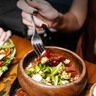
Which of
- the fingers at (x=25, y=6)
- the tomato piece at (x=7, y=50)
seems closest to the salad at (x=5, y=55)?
the tomato piece at (x=7, y=50)

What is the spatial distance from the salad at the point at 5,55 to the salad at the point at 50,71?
14 cm

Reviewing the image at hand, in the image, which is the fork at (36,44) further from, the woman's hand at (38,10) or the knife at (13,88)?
the knife at (13,88)

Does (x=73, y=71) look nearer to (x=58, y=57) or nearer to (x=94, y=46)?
(x=58, y=57)

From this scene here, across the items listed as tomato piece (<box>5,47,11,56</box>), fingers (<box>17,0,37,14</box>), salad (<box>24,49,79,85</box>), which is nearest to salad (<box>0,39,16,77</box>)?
tomato piece (<box>5,47,11,56</box>)

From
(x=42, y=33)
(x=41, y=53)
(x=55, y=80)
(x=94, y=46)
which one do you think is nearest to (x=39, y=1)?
(x=41, y=53)

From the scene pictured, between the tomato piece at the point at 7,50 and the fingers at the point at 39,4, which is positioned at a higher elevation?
the fingers at the point at 39,4

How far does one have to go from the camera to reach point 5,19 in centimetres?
91

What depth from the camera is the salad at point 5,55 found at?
663 mm

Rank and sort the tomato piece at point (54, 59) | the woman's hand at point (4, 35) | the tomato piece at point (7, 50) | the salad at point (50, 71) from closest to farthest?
the salad at point (50, 71) < the tomato piece at point (54, 59) < the tomato piece at point (7, 50) < the woman's hand at point (4, 35)

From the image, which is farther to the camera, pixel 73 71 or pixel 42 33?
pixel 42 33

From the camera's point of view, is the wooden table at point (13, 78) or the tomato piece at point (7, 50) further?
the tomato piece at point (7, 50)

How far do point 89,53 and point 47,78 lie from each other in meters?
1.06

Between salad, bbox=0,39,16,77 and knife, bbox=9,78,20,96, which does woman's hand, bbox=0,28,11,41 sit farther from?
knife, bbox=9,78,20,96

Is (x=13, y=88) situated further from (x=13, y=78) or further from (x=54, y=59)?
(x=54, y=59)
